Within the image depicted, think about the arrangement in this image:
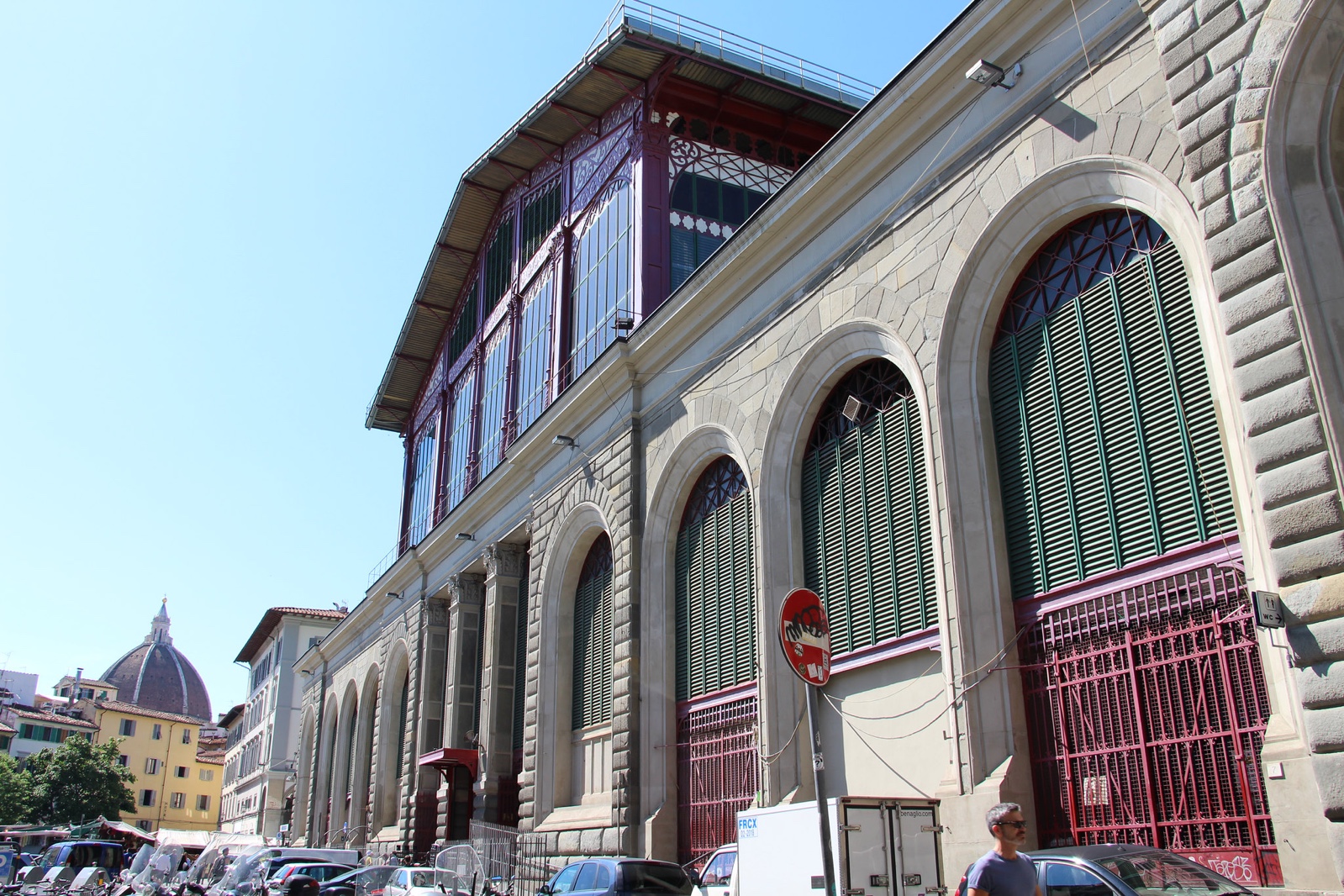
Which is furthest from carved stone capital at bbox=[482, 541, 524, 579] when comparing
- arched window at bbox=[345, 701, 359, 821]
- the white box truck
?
the white box truck

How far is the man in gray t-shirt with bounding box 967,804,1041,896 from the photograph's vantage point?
239 inches

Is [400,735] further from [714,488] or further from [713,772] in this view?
[714,488]

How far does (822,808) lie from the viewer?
8172 millimetres

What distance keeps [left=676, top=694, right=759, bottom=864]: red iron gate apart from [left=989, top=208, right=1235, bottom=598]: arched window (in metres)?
6.46

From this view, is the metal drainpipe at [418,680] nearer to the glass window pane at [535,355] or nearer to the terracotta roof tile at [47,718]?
the glass window pane at [535,355]

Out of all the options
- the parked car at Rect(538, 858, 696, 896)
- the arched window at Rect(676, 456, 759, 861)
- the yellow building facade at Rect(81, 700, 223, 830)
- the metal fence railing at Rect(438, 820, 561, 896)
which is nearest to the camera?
the parked car at Rect(538, 858, 696, 896)

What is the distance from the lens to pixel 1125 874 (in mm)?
8664

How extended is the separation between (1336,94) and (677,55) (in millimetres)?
19334

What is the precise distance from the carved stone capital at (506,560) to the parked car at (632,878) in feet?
50.6

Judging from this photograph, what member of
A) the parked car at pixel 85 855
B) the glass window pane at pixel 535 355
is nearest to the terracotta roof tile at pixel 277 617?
the parked car at pixel 85 855

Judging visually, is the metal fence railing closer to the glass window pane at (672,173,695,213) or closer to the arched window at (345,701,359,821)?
the glass window pane at (672,173,695,213)

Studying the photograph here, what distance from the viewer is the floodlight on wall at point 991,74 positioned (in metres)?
14.2

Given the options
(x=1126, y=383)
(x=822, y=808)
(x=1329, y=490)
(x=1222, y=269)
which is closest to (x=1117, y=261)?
(x=1126, y=383)

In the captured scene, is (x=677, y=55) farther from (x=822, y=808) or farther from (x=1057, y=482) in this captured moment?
(x=822, y=808)
